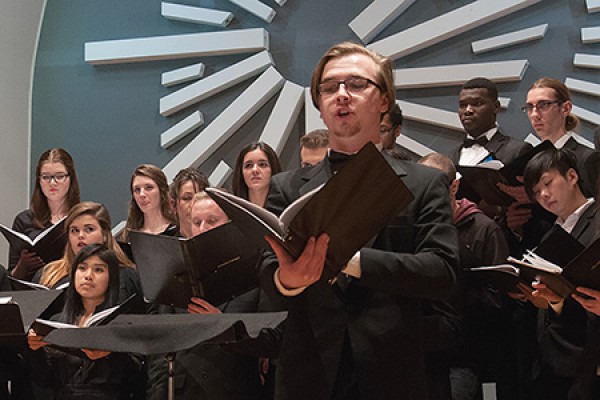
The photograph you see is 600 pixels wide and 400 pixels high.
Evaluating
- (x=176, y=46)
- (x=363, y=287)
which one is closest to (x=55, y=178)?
(x=176, y=46)

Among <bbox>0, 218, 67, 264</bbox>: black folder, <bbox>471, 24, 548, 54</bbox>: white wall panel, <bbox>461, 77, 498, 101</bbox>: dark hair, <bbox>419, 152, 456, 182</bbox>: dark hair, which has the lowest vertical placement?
<bbox>0, 218, 67, 264</bbox>: black folder

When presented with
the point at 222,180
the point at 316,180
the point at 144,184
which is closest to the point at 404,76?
the point at 222,180

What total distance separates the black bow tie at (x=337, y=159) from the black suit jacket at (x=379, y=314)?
0.16 metres

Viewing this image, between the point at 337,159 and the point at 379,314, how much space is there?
367mm

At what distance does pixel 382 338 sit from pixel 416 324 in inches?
4.0

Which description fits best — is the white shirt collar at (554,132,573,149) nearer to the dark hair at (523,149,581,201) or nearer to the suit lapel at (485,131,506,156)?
the suit lapel at (485,131,506,156)

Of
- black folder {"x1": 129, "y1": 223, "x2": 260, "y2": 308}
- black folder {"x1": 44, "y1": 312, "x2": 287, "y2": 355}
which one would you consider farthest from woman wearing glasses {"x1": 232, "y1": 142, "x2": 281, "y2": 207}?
black folder {"x1": 44, "y1": 312, "x2": 287, "y2": 355}

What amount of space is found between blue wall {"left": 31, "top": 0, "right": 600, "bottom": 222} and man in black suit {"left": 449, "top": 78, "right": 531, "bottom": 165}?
60 centimetres

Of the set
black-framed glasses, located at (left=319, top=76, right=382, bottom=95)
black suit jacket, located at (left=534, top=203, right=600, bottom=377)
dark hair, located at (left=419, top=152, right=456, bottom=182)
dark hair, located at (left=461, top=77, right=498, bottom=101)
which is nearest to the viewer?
black-framed glasses, located at (left=319, top=76, right=382, bottom=95)

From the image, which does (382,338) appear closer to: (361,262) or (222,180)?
(361,262)

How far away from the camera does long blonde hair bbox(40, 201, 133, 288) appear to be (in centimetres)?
357

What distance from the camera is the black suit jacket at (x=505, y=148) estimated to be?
364 centimetres

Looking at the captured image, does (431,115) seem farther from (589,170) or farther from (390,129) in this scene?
(589,170)

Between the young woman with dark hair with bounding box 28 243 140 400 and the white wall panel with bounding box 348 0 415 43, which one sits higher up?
the white wall panel with bounding box 348 0 415 43
